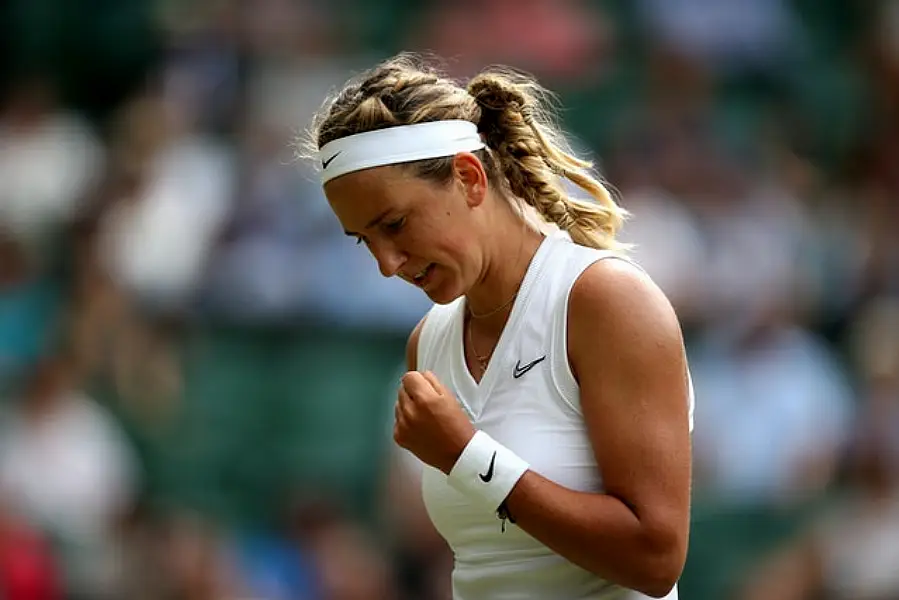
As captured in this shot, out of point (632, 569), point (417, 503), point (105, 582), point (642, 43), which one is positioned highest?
point (632, 569)

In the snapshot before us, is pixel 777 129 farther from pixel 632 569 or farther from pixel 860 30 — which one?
pixel 632 569

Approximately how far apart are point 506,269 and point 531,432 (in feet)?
1.05

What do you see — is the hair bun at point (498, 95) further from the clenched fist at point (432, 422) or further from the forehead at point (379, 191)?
the clenched fist at point (432, 422)

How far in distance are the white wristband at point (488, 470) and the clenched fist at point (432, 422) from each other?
2cm

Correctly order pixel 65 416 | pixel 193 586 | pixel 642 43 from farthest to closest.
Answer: pixel 642 43 < pixel 65 416 < pixel 193 586

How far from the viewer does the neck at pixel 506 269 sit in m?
2.93

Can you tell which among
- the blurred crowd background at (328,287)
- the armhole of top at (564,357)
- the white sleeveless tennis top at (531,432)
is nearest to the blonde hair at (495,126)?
the white sleeveless tennis top at (531,432)

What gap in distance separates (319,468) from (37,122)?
3100 mm

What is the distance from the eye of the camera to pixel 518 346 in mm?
2854

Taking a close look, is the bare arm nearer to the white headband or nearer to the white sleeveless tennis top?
the white sleeveless tennis top

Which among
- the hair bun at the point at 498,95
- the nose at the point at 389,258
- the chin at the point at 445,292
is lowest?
the chin at the point at 445,292

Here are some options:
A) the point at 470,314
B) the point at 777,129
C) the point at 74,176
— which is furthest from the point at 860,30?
the point at 470,314

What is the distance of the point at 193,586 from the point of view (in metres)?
6.54

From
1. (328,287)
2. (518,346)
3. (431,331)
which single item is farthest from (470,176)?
(328,287)
